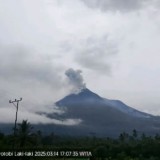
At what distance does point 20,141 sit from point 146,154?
148ft

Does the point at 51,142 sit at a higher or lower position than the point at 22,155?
higher

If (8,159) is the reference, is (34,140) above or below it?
above

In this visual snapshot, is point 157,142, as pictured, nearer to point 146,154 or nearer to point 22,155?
point 146,154

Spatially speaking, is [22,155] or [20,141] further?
[20,141]

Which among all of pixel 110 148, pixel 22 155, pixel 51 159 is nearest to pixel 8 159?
pixel 22 155

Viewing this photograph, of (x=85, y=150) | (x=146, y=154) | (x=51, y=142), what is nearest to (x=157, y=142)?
(x=146, y=154)

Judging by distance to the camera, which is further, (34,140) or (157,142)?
(157,142)

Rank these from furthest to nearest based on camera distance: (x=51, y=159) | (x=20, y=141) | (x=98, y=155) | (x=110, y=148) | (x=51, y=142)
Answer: (x=51, y=142) < (x=110, y=148) < (x=98, y=155) < (x=20, y=141) < (x=51, y=159)

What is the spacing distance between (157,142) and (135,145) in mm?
6892

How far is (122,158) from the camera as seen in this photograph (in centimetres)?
10675

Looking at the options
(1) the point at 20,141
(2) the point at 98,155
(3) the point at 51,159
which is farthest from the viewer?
(2) the point at 98,155

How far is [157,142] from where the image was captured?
12375 centimetres

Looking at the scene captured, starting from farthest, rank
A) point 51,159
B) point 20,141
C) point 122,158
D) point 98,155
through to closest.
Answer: point 98,155 → point 122,158 → point 20,141 → point 51,159

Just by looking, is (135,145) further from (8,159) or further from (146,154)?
(8,159)
